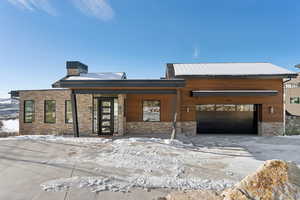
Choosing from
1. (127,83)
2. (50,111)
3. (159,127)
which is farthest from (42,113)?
(159,127)

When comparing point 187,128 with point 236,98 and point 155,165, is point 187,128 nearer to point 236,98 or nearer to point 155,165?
point 236,98

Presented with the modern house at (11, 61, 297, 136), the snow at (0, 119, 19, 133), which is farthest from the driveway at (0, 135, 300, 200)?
the snow at (0, 119, 19, 133)

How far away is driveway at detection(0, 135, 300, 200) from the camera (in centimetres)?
283

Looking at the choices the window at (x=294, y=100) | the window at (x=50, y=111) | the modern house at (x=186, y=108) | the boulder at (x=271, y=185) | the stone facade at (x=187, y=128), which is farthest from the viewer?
the window at (x=294, y=100)

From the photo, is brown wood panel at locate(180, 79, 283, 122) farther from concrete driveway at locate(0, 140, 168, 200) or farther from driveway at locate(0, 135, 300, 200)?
concrete driveway at locate(0, 140, 168, 200)

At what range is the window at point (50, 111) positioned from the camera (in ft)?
31.2

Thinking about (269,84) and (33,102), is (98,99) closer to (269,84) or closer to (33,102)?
(33,102)

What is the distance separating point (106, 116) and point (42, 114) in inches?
184

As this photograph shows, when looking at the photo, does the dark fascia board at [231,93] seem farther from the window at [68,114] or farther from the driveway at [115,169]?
the window at [68,114]

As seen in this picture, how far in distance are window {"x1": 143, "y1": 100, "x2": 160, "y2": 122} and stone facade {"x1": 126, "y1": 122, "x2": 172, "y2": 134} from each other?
13.3 inches

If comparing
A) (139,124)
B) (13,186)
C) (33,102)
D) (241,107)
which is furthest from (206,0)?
(33,102)

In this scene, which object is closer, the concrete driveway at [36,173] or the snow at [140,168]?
the concrete driveway at [36,173]

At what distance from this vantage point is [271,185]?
7.20ft

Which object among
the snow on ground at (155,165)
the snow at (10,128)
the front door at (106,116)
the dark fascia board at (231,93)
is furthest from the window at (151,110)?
the snow at (10,128)
